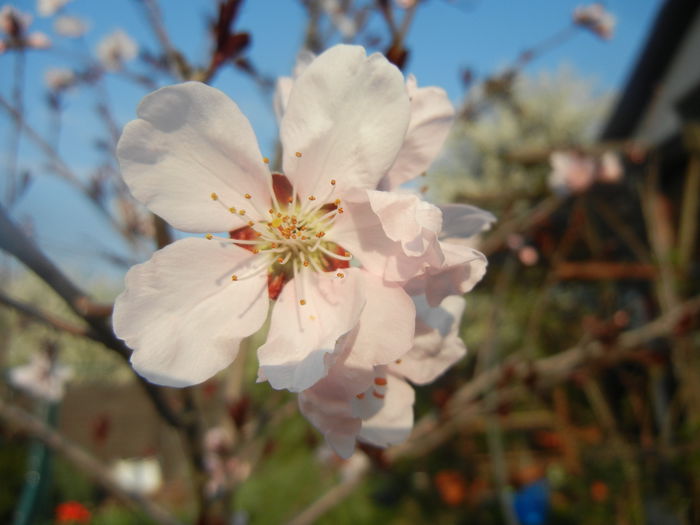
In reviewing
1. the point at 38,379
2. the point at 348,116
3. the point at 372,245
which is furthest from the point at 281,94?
the point at 38,379

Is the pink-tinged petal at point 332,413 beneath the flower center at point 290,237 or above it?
beneath

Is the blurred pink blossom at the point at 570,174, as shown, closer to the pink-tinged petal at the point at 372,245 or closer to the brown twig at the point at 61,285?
the pink-tinged petal at the point at 372,245

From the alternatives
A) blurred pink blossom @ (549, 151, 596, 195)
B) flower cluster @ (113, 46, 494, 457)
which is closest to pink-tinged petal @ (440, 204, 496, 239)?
flower cluster @ (113, 46, 494, 457)

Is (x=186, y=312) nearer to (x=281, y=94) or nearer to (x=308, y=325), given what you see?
(x=308, y=325)

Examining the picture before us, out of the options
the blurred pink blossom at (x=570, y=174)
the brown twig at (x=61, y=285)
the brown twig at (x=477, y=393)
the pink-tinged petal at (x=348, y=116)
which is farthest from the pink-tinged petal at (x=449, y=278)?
the blurred pink blossom at (x=570, y=174)

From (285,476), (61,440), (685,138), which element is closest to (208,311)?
(61,440)

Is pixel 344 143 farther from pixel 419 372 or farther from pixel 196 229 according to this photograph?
pixel 419 372
